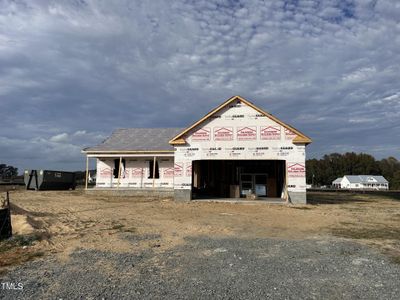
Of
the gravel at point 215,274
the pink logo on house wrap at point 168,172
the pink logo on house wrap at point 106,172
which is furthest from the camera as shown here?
the pink logo on house wrap at point 106,172

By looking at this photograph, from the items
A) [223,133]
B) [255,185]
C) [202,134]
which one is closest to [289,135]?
Answer: [223,133]

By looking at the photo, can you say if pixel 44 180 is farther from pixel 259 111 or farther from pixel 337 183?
pixel 337 183

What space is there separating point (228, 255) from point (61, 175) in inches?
1284

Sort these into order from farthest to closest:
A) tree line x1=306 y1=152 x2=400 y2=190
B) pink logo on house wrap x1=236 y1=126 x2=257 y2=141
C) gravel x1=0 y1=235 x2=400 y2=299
Result: 1. tree line x1=306 y1=152 x2=400 y2=190
2. pink logo on house wrap x1=236 y1=126 x2=257 y2=141
3. gravel x1=0 y1=235 x2=400 y2=299

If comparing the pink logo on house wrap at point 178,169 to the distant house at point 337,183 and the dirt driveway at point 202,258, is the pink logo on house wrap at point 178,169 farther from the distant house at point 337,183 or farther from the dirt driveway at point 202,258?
the distant house at point 337,183

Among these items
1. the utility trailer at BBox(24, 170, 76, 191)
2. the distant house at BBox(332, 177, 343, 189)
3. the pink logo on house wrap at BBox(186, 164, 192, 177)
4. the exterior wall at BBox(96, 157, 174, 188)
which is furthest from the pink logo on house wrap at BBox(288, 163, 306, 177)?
the distant house at BBox(332, 177, 343, 189)

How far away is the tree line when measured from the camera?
390ft

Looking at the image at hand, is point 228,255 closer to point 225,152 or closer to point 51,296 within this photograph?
point 51,296

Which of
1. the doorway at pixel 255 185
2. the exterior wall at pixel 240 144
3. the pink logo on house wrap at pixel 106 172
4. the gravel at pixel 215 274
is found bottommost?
the gravel at pixel 215 274

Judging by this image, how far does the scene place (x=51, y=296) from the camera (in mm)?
5453

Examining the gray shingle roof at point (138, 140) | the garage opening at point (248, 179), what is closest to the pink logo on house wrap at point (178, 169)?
the garage opening at point (248, 179)

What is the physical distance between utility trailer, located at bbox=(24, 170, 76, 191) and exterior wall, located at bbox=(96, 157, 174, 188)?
23.4 feet

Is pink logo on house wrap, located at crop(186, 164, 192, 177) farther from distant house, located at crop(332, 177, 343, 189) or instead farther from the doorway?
distant house, located at crop(332, 177, 343, 189)

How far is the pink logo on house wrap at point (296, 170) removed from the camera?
22062 millimetres
